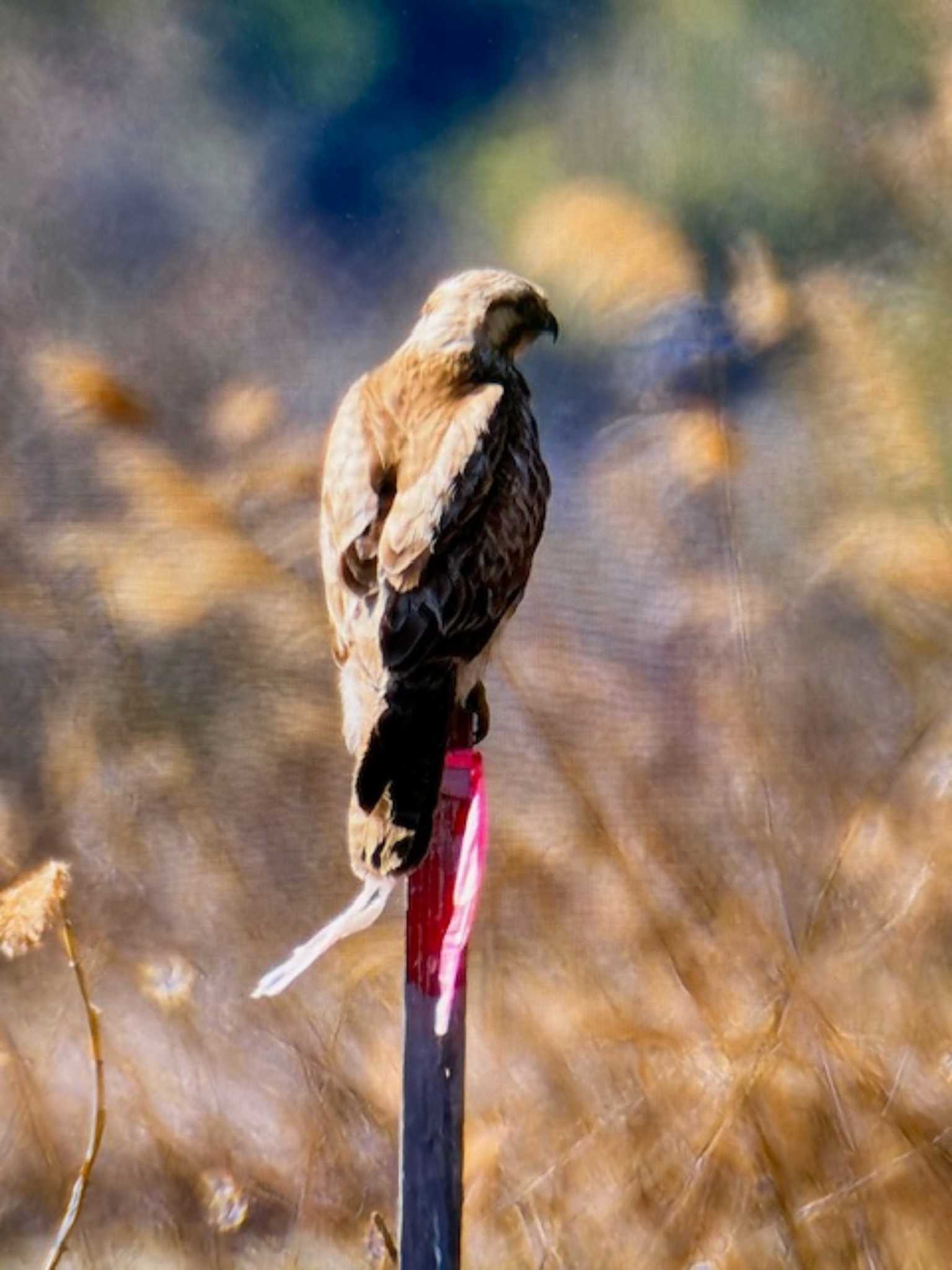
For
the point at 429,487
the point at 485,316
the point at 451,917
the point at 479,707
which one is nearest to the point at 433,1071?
the point at 451,917

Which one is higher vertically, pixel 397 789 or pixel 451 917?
pixel 397 789

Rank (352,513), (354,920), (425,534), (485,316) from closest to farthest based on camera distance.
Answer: (354,920) < (425,534) < (352,513) < (485,316)

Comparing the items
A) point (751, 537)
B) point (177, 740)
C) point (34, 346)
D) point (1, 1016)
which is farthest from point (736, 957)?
point (34, 346)

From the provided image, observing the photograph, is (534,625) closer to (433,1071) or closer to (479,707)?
(479,707)

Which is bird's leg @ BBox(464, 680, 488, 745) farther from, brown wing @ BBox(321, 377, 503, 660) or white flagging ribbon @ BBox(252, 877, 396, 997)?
white flagging ribbon @ BBox(252, 877, 396, 997)

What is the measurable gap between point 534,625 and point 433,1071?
1158 mm

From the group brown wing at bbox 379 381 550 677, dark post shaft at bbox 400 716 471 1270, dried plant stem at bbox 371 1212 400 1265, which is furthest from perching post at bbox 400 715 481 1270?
dried plant stem at bbox 371 1212 400 1265

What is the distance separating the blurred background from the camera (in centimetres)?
261

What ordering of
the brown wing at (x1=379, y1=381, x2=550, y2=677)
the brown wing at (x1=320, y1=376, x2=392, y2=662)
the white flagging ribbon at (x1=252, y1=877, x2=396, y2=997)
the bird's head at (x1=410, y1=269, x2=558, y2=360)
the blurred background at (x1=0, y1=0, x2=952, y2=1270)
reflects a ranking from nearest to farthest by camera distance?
the white flagging ribbon at (x1=252, y1=877, x2=396, y2=997)
the brown wing at (x1=379, y1=381, x2=550, y2=677)
the brown wing at (x1=320, y1=376, x2=392, y2=662)
the bird's head at (x1=410, y1=269, x2=558, y2=360)
the blurred background at (x1=0, y1=0, x2=952, y2=1270)

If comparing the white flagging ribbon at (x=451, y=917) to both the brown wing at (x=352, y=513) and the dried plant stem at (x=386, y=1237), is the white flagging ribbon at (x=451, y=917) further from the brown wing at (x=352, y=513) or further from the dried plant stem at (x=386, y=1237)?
the dried plant stem at (x=386, y=1237)

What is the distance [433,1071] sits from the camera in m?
1.68

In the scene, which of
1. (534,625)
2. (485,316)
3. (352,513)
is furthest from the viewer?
(534,625)

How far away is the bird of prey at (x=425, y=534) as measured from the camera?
1.66m

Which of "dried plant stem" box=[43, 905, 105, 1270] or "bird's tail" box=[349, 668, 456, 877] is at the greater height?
"bird's tail" box=[349, 668, 456, 877]
